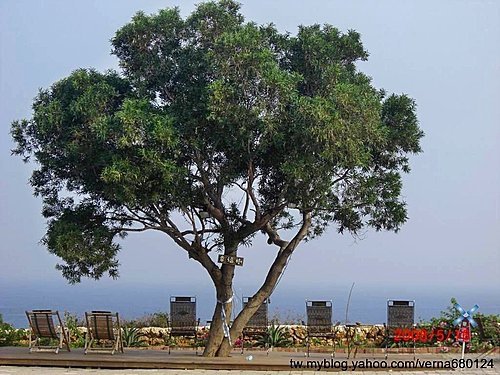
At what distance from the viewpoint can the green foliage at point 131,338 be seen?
15.6 m

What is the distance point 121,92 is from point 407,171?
183 inches

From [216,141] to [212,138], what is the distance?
9 cm

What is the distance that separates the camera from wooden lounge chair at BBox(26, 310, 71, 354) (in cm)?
1342

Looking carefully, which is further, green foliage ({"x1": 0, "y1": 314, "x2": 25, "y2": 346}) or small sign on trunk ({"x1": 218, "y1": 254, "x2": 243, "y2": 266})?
green foliage ({"x1": 0, "y1": 314, "x2": 25, "y2": 346})

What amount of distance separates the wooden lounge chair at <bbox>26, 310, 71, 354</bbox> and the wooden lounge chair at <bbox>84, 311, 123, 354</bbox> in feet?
1.57

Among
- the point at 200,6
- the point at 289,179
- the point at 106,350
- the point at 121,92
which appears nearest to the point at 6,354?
the point at 106,350

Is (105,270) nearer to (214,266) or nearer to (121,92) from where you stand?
(214,266)

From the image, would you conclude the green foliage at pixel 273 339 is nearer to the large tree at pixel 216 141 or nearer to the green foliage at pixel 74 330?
the large tree at pixel 216 141

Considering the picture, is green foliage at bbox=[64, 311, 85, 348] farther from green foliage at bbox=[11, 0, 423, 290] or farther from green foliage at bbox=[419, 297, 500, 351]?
green foliage at bbox=[419, 297, 500, 351]

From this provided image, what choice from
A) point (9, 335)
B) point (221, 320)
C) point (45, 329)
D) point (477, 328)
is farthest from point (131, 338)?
point (477, 328)

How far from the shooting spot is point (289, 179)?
1209 cm

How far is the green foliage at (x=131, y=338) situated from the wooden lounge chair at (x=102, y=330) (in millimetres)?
1556

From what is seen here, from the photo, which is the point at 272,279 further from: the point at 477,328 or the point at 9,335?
the point at 9,335

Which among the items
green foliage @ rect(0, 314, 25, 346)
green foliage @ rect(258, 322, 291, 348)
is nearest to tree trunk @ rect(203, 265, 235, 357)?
green foliage @ rect(258, 322, 291, 348)
